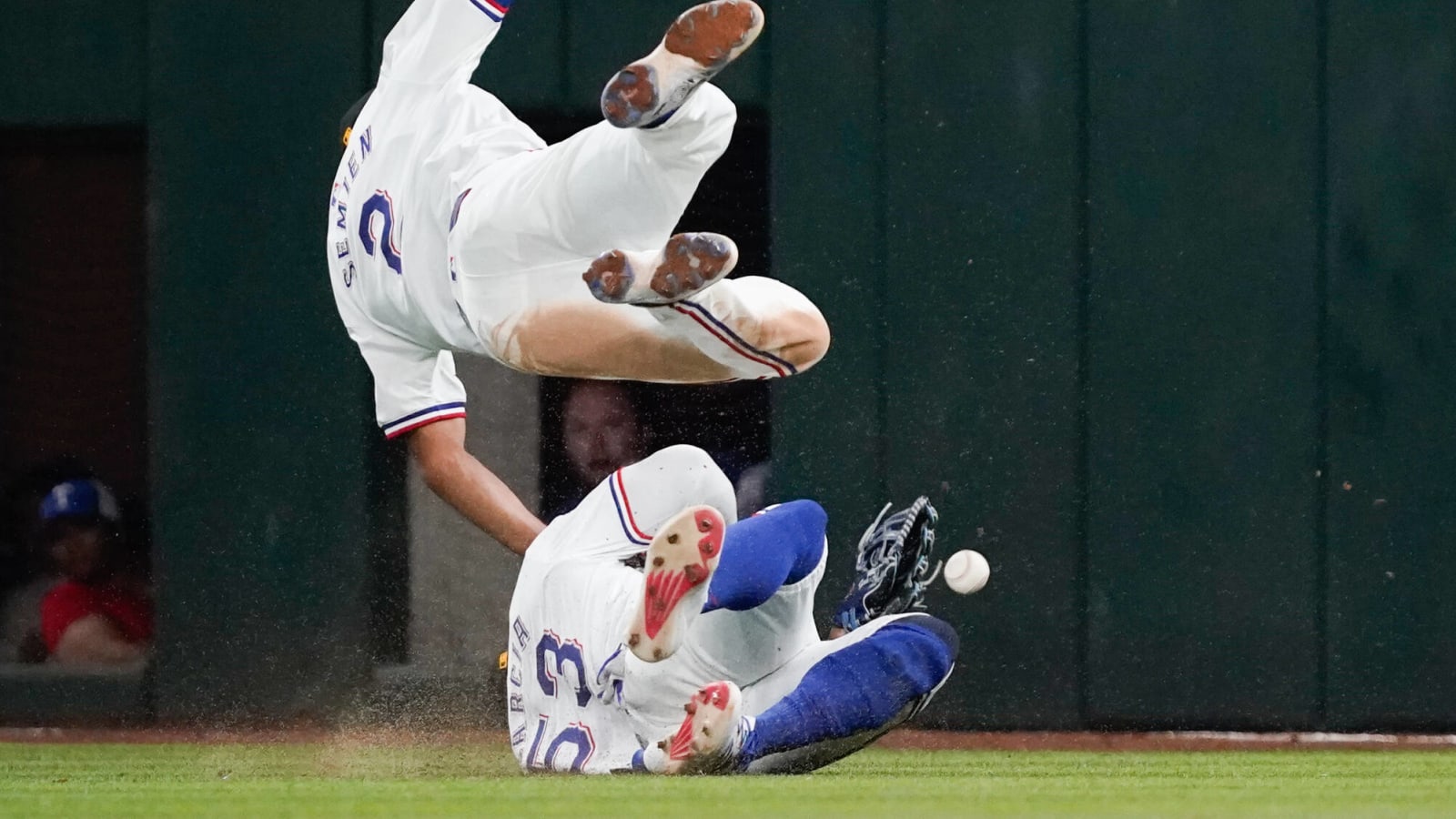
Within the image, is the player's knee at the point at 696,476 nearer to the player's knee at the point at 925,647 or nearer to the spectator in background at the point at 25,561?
the player's knee at the point at 925,647

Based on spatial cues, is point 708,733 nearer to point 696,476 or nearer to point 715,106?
point 696,476

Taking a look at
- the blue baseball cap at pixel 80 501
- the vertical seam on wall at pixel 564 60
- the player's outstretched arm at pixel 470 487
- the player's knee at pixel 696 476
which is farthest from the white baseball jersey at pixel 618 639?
the blue baseball cap at pixel 80 501

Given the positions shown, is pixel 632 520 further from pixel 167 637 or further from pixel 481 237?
pixel 167 637

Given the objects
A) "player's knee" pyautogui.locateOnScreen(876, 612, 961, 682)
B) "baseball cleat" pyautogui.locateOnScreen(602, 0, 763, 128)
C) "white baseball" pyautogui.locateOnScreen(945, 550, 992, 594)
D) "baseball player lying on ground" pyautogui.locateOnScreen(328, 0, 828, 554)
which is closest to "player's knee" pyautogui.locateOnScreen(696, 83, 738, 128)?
"baseball player lying on ground" pyautogui.locateOnScreen(328, 0, 828, 554)

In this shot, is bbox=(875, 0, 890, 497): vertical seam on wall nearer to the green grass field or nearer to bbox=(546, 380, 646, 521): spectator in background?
bbox=(546, 380, 646, 521): spectator in background

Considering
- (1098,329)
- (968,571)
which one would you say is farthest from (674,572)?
(1098,329)

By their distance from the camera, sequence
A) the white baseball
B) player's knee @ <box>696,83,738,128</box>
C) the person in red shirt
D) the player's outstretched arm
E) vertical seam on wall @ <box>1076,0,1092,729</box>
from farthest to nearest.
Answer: the person in red shirt → vertical seam on wall @ <box>1076,0,1092,729</box> → the player's outstretched arm → the white baseball → player's knee @ <box>696,83,738,128</box>
